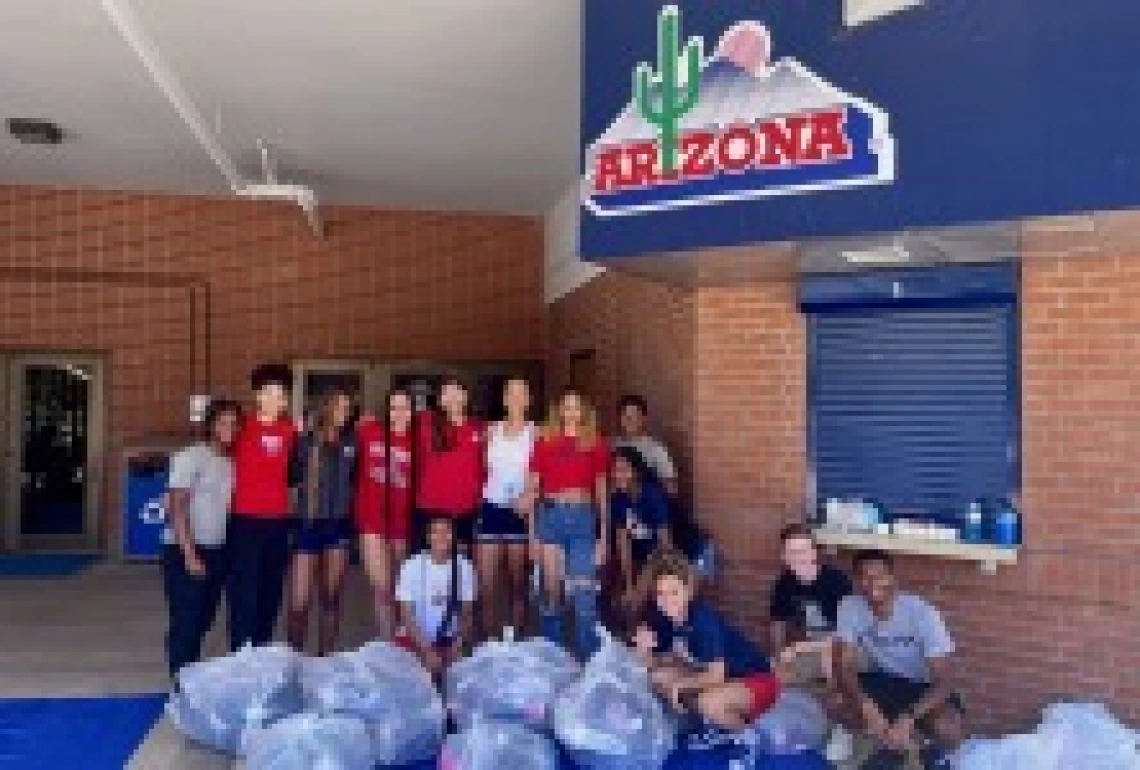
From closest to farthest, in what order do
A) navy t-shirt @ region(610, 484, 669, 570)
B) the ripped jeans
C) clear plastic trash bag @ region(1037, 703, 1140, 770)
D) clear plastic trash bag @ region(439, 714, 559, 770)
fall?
clear plastic trash bag @ region(1037, 703, 1140, 770), clear plastic trash bag @ region(439, 714, 559, 770), the ripped jeans, navy t-shirt @ region(610, 484, 669, 570)

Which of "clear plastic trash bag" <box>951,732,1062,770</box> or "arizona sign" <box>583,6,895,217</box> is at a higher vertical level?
"arizona sign" <box>583,6,895,217</box>

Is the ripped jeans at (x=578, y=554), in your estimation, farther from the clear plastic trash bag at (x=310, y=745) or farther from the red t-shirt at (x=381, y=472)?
the clear plastic trash bag at (x=310, y=745)

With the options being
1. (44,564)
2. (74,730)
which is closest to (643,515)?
(74,730)

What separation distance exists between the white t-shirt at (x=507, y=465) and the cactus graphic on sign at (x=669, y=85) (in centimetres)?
157

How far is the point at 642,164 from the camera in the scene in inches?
195

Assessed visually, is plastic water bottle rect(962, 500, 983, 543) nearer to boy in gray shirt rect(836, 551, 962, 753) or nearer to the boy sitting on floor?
boy in gray shirt rect(836, 551, 962, 753)

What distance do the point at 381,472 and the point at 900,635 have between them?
8.61 feet

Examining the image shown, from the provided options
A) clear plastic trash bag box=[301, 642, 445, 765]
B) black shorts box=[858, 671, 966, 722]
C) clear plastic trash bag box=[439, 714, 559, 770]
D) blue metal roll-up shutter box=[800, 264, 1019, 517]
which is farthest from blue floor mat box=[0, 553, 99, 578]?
black shorts box=[858, 671, 966, 722]

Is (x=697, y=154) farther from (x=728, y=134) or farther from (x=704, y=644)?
(x=704, y=644)

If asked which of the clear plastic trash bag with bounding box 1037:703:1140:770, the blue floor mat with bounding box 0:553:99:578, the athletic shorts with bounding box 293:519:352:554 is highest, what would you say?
the athletic shorts with bounding box 293:519:352:554

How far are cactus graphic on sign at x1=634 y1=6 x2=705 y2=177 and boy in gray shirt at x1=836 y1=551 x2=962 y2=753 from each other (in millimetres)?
1976

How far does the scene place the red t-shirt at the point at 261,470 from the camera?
534 centimetres

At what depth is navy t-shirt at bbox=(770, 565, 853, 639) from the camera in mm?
4832

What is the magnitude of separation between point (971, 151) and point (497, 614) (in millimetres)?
3257
